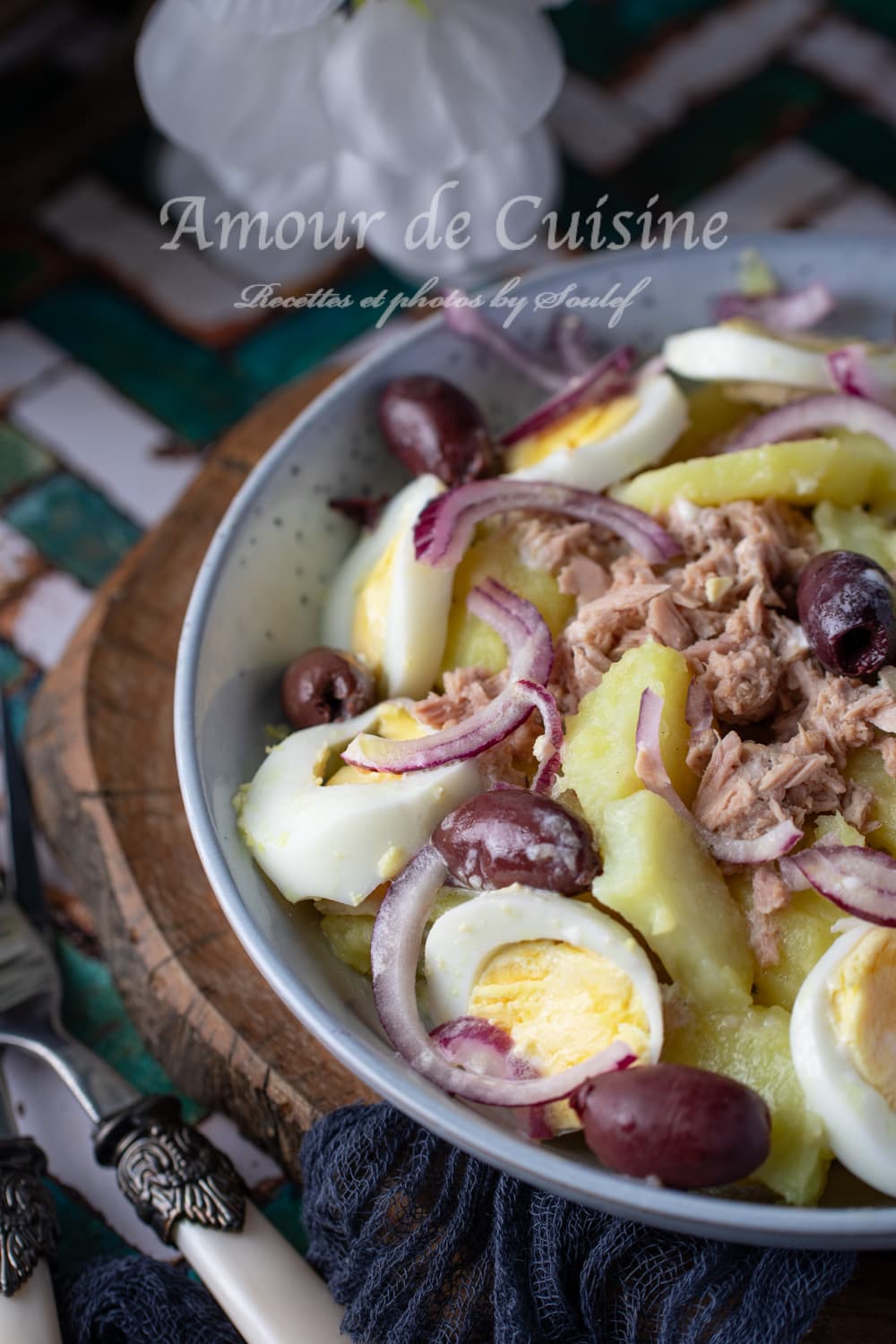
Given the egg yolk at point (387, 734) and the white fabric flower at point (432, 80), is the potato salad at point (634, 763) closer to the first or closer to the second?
the egg yolk at point (387, 734)

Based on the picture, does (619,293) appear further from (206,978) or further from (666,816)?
(206,978)

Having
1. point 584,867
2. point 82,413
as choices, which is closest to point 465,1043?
point 584,867

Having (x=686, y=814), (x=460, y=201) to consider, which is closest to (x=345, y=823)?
(x=686, y=814)

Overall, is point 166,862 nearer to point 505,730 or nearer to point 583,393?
point 505,730

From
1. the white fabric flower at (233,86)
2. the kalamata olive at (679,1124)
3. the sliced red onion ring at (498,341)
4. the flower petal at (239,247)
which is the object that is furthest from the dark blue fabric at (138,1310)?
the flower petal at (239,247)

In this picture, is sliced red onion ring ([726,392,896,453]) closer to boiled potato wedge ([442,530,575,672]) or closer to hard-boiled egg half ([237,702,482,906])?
boiled potato wedge ([442,530,575,672])

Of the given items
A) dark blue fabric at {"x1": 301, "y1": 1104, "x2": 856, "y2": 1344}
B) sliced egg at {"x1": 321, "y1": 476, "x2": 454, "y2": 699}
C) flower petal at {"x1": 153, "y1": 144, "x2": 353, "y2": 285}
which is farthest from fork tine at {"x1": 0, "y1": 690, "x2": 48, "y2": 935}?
flower petal at {"x1": 153, "y1": 144, "x2": 353, "y2": 285}
